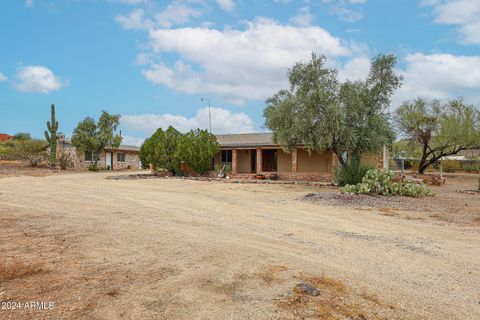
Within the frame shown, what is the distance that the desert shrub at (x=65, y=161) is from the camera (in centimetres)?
3875

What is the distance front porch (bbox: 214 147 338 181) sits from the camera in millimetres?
28328

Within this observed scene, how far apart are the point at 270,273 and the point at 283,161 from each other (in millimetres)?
25734

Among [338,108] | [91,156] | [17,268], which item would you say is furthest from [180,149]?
[17,268]

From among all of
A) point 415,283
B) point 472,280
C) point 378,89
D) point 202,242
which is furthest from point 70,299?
point 378,89

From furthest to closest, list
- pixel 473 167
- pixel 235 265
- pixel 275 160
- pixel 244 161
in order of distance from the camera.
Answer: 1. pixel 244 161
2. pixel 275 160
3. pixel 473 167
4. pixel 235 265

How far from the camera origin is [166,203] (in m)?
13.1

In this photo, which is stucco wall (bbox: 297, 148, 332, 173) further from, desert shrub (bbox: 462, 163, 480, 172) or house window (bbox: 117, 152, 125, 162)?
house window (bbox: 117, 152, 125, 162)

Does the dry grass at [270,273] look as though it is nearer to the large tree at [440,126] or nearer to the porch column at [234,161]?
the porch column at [234,161]

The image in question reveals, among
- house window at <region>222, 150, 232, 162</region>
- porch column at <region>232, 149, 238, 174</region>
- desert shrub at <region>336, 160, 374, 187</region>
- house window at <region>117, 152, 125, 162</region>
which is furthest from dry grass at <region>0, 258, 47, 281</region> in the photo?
house window at <region>117, 152, 125, 162</region>

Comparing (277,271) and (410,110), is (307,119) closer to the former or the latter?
(277,271)

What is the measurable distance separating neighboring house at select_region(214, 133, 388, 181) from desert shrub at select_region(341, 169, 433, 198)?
31.2ft

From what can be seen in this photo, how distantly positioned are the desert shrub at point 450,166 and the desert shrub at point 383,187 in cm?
3253

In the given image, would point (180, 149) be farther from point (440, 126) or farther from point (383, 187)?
point (440, 126)

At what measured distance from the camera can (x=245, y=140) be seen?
33500mm
